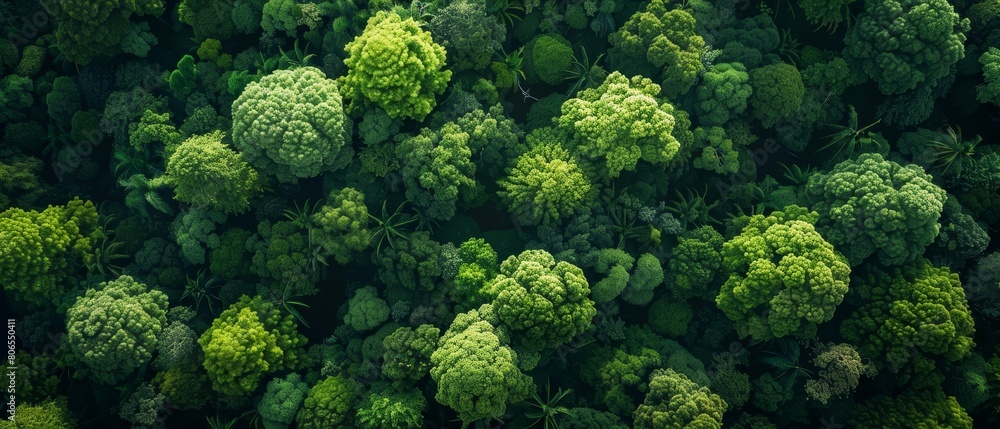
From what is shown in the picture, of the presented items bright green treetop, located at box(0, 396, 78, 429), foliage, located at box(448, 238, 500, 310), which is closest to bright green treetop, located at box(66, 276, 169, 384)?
bright green treetop, located at box(0, 396, 78, 429)

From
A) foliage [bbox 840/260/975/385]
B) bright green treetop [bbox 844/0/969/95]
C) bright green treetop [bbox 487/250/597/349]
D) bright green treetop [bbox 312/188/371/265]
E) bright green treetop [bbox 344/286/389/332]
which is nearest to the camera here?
bright green treetop [bbox 487/250/597/349]

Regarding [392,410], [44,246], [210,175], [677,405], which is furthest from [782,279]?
[44,246]

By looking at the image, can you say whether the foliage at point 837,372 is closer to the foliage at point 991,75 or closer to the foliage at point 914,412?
the foliage at point 914,412

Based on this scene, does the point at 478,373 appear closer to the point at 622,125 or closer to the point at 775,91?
the point at 622,125

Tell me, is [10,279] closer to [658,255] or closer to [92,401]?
[92,401]

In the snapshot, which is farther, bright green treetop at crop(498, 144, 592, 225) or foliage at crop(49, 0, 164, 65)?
foliage at crop(49, 0, 164, 65)

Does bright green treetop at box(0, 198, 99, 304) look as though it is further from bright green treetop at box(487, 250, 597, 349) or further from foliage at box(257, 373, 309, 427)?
bright green treetop at box(487, 250, 597, 349)

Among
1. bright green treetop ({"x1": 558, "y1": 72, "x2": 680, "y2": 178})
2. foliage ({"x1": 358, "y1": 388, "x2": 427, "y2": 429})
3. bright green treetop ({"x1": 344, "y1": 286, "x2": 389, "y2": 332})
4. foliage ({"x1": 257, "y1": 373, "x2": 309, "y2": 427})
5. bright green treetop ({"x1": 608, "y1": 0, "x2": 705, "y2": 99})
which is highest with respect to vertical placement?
bright green treetop ({"x1": 608, "y1": 0, "x2": 705, "y2": 99})
